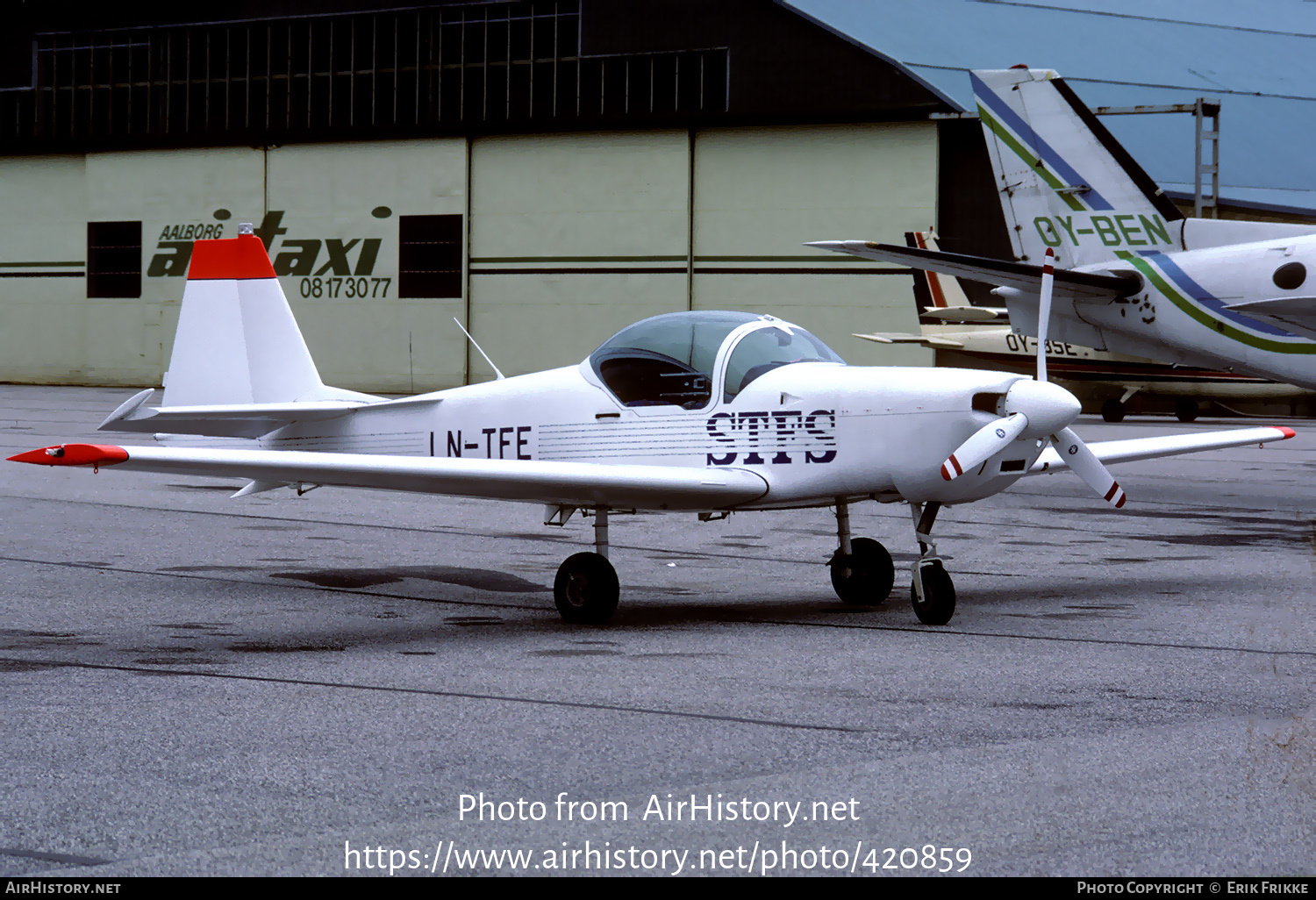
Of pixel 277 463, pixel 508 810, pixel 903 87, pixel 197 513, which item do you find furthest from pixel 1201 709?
pixel 903 87

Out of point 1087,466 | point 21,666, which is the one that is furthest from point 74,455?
point 1087,466

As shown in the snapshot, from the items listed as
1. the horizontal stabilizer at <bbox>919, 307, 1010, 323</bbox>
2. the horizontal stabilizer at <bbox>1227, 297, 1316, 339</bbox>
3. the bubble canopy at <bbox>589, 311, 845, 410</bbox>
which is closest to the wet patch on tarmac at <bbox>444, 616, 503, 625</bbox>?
the bubble canopy at <bbox>589, 311, 845, 410</bbox>

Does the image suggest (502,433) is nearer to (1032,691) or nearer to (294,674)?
(294,674)

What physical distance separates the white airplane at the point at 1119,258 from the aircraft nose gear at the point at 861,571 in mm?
6613

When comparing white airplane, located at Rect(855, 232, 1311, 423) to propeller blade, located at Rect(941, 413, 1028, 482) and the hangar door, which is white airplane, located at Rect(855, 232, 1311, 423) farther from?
propeller blade, located at Rect(941, 413, 1028, 482)

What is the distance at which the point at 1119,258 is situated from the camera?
67.1ft

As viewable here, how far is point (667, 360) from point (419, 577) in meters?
2.77

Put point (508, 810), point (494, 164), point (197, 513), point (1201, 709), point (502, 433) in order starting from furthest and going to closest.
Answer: point (494, 164), point (197, 513), point (502, 433), point (1201, 709), point (508, 810)

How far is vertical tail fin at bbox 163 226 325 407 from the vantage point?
11.2 metres

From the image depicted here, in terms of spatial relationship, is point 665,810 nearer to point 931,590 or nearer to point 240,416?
point 931,590

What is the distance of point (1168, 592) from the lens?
34.0 ft

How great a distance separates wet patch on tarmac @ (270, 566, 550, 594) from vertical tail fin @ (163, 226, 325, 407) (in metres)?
1.28

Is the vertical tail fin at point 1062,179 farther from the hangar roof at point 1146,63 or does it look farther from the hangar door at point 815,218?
the hangar door at point 815,218

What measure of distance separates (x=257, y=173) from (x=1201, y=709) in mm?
43570
